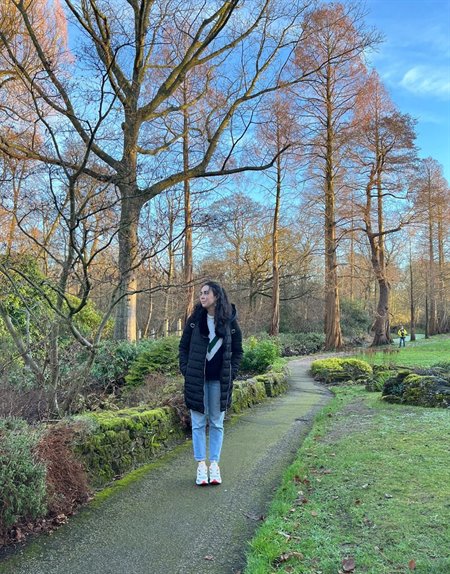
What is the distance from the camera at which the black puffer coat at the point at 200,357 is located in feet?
13.8

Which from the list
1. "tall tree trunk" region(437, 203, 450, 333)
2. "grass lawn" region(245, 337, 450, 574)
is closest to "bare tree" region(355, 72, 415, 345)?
"tall tree trunk" region(437, 203, 450, 333)

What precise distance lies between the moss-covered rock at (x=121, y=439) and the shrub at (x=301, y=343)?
18.8 m

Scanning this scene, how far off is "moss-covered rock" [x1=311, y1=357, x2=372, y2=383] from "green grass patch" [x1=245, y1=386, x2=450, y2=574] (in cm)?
709

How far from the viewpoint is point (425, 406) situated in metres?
7.91

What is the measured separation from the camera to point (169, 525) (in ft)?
11.0

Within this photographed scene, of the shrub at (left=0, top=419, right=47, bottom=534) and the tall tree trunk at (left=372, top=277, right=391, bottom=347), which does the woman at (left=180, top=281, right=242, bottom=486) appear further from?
the tall tree trunk at (left=372, top=277, right=391, bottom=347)

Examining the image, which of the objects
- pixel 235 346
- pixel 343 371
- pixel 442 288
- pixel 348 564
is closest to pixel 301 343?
pixel 343 371

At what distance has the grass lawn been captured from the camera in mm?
2693

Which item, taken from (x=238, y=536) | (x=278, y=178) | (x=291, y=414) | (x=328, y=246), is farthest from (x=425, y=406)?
(x=278, y=178)

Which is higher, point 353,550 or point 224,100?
point 224,100

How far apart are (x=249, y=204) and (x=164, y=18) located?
18.2 meters

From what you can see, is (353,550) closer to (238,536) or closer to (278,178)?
(238,536)

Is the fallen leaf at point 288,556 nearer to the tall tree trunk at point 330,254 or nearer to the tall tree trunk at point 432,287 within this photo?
the tall tree trunk at point 330,254

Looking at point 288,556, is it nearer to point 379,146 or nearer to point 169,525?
point 169,525
